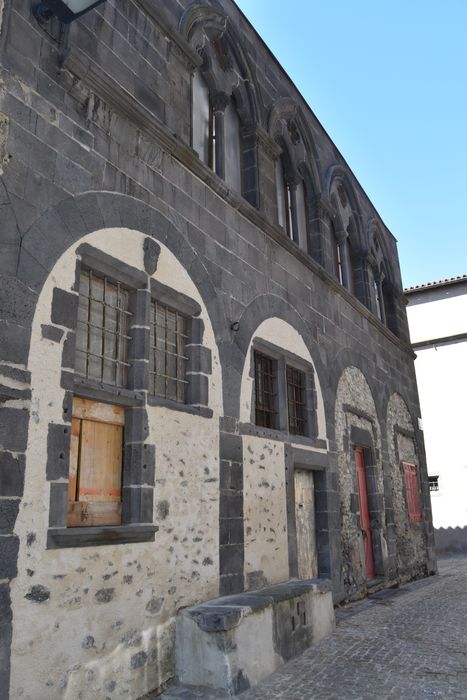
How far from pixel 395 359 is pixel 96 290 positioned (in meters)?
8.99

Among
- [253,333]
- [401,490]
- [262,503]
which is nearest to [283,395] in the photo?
[253,333]

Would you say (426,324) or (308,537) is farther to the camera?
(426,324)

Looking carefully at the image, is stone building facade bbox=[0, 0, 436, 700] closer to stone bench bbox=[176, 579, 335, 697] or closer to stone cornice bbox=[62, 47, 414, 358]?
stone cornice bbox=[62, 47, 414, 358]

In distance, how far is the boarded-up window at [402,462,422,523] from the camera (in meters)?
11.4

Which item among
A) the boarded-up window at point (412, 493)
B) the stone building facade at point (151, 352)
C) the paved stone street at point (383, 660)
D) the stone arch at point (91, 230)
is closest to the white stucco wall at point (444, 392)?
the boarded-up window at point (412, 493)

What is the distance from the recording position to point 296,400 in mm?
7762

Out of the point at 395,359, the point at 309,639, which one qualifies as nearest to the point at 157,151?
the point at 309,639

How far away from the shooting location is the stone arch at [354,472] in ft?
27.3

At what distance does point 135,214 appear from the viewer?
5035 mm

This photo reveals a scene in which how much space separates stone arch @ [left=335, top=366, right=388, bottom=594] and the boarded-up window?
1.70 m

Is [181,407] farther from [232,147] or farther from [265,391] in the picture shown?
[232,147]

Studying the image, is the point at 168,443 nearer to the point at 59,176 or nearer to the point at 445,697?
the point at 59,176

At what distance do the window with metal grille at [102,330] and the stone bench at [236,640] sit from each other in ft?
6.53

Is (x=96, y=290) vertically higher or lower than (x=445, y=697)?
higher
